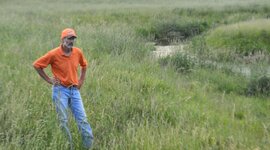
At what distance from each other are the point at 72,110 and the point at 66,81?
41 centimetres

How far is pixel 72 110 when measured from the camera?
19.3ft

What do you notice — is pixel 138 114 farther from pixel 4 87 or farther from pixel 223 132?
pixel 4 87

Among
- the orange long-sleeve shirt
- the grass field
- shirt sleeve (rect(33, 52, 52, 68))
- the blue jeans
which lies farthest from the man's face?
the grass field

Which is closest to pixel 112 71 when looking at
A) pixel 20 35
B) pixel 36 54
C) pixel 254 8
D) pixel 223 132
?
pixel 36 54

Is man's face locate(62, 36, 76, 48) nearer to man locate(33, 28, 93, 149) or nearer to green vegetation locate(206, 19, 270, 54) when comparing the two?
man locate(33, 28, 93, 149)

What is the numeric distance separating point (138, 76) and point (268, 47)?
8.65 meters

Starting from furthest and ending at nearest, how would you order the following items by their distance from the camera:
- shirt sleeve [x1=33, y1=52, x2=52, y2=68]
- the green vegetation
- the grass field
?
the green vegetation < shirt sleeve [x1=33, y1=52, x2=52, y2=68] < the grass field

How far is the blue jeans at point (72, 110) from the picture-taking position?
18.5 feet

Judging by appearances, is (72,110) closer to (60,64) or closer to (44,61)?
(60,64)

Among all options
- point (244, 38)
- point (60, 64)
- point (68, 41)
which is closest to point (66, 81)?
point (60, 64)

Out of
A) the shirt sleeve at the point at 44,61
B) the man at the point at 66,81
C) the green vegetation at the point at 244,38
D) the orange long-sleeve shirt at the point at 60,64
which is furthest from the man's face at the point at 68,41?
the green vegetation at the point at 244,38

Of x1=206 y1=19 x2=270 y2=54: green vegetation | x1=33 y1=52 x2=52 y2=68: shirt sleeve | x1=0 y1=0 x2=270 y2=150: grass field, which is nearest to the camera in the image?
x1=0 y1=0 x2=270 y2=150: grass field

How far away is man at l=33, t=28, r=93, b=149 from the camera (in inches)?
224

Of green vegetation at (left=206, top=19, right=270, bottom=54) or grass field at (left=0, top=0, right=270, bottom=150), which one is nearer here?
grass field at (left=0, top=0, right=270, bottom=150)
